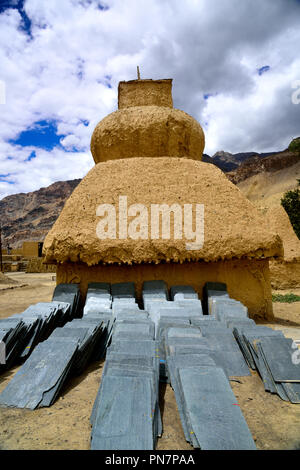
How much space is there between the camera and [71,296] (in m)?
3.67

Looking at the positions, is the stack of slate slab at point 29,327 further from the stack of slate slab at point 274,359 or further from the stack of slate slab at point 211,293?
the stack of slate slab at point 274,359

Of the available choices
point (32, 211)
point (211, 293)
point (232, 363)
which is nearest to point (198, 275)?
point (211, 293)

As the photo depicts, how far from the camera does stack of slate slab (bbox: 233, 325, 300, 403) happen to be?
1.98 metres

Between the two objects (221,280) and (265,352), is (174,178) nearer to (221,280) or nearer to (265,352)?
(221,280)

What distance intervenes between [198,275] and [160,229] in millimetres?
930

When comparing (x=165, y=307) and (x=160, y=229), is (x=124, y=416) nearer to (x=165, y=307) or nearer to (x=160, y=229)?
(x=165, y=307)

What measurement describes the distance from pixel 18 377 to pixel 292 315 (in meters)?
5.32

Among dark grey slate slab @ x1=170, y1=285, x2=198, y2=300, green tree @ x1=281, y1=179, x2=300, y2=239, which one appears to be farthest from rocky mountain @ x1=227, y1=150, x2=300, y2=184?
dark grey slate slab @ x1=170, y1=285, x2=198, y2=300

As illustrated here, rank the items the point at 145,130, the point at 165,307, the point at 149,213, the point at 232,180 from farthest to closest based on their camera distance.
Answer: the point at 232,180, the point at 145,130, the point at 149,213, the point at 165,307

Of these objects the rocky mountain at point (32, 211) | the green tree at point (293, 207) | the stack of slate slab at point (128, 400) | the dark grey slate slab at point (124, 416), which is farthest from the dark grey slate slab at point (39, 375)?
the rocky mountain at point (32, 211)

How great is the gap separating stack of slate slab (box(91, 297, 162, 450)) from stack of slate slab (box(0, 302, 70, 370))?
1084mm

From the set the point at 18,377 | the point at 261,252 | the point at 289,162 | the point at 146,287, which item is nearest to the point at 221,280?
the point at 261,252

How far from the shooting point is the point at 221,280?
12.9ft

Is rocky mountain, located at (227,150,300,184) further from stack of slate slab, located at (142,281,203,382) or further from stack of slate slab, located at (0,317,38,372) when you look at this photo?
stack of slate slab, located at (0,317,38,372)
